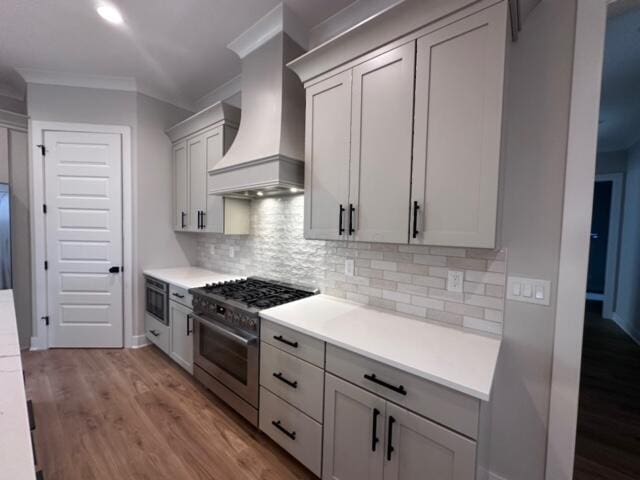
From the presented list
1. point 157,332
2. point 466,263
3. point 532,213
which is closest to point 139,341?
point 157,332

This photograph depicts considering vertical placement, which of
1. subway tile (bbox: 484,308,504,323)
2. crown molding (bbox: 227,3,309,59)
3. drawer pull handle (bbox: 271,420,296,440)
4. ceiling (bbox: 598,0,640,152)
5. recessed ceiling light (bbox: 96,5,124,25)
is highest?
recessed ceiling light (bbox: 96,5,124,25)

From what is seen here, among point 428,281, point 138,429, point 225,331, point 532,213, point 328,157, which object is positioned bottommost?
point 138,429

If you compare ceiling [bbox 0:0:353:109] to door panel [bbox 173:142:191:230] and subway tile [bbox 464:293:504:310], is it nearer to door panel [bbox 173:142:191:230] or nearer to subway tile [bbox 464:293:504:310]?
door panel [bbox 173:142:191:230]

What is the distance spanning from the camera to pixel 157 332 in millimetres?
3229

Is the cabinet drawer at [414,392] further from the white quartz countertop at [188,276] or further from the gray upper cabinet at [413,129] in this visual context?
the white quartz countertop at [188,276]

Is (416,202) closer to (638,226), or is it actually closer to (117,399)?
(117,399)

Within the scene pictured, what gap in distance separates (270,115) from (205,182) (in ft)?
4.04

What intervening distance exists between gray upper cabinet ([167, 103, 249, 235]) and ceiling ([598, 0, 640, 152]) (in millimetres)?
2766

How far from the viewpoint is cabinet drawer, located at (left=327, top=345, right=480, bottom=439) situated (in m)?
1.13

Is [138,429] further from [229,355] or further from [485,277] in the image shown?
[485,277]

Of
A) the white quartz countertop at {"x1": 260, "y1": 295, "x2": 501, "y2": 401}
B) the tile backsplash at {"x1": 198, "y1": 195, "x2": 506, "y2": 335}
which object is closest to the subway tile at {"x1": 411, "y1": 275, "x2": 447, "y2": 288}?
the tile backsplash at {"x1": 198, "y1": 195, "x2": 506, "y2": 335}

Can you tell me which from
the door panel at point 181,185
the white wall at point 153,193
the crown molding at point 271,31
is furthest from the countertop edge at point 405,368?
the white wall at point 153,193

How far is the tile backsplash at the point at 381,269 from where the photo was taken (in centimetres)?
165

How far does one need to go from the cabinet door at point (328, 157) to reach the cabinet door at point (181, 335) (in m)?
1.56
